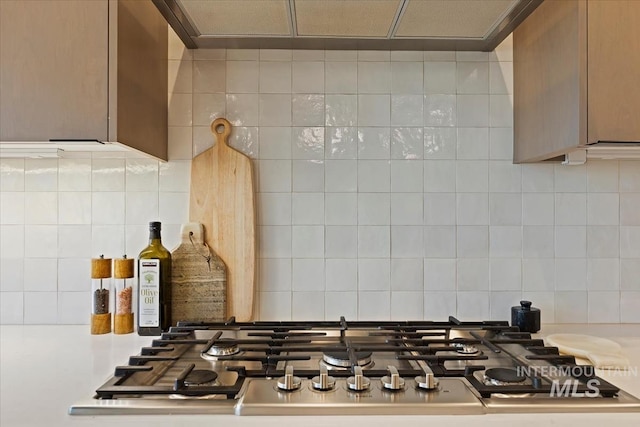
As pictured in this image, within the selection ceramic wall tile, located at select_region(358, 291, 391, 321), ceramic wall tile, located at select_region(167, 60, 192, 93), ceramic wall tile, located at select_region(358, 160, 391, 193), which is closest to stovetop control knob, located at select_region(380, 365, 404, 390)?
ceramic wall tile, located at select_region(358, 291, 391, 321)

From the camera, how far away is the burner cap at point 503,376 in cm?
89

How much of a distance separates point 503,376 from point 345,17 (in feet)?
3.00

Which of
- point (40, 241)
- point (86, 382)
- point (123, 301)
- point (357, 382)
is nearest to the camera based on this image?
point (357, 382)

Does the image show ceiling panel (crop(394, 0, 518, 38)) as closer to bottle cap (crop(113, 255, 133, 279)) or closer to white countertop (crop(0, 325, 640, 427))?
white countertop (crop(0, 325, 640, 427))

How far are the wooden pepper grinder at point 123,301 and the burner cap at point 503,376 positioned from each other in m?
0.94

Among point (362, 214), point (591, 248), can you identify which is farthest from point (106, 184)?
point (591, 248)

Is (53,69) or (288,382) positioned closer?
(288,382)

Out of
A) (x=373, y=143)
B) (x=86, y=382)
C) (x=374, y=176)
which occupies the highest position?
(x=373, y=143)

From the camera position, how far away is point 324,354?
3.40 ft

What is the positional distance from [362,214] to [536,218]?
529 millimetres

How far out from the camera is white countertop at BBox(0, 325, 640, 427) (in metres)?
0.77

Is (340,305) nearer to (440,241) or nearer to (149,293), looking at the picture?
(440,241)

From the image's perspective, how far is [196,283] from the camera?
138 cm

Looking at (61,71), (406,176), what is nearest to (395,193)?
(406,176)
